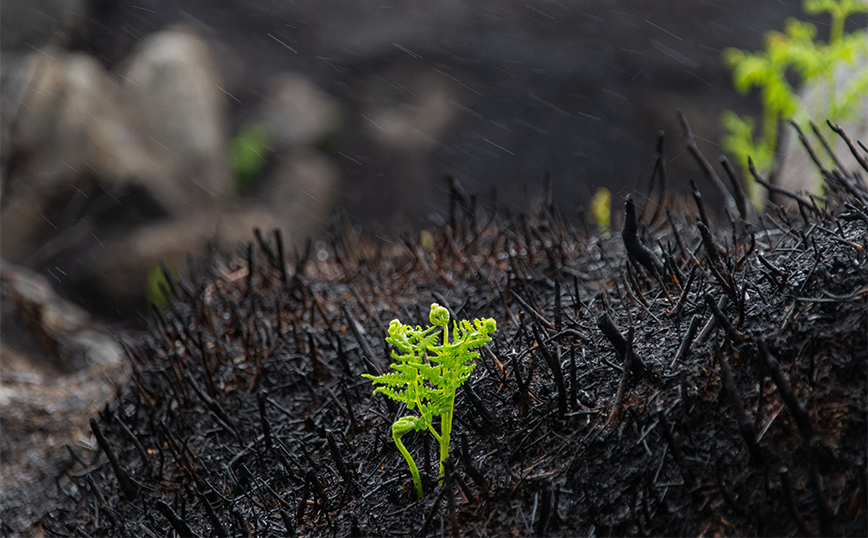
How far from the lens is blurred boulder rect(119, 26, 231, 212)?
11.0m

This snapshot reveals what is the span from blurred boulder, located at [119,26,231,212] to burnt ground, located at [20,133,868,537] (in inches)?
342

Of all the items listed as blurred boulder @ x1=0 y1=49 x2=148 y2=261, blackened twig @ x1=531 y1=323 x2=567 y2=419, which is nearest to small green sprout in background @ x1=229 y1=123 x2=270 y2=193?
blurred boulder @ x1=0 y1=49 x2=148 y2=261

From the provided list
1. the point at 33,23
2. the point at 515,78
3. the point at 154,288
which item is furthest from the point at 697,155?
the point at 33,23

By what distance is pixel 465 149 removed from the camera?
42.0 ft

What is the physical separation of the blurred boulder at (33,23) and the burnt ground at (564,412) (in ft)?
30.5

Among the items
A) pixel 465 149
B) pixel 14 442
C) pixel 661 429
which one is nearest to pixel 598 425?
pixel 661 429

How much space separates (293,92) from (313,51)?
1175 millimetres

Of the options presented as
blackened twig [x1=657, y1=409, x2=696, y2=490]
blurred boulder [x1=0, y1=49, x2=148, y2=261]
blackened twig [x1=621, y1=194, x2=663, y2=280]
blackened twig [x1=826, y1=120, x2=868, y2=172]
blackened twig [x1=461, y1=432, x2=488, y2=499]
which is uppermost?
blackened twig [x1=826, y1=120, x2=868, y2=172]

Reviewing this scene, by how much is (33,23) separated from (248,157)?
3.93 metres

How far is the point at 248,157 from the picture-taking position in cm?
1201

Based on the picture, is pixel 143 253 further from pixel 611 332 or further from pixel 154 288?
pixel 611 332

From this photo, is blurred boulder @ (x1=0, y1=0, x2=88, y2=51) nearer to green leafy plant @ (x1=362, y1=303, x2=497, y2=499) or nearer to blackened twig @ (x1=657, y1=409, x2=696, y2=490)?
green leafy plant @ (x1=362, y1=303, x2=497, y2=499)

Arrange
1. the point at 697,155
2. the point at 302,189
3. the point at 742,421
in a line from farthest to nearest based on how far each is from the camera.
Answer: the point at 302,189
the point at 697,155
the point at 742,421

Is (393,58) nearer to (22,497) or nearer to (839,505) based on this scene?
(22,497)
